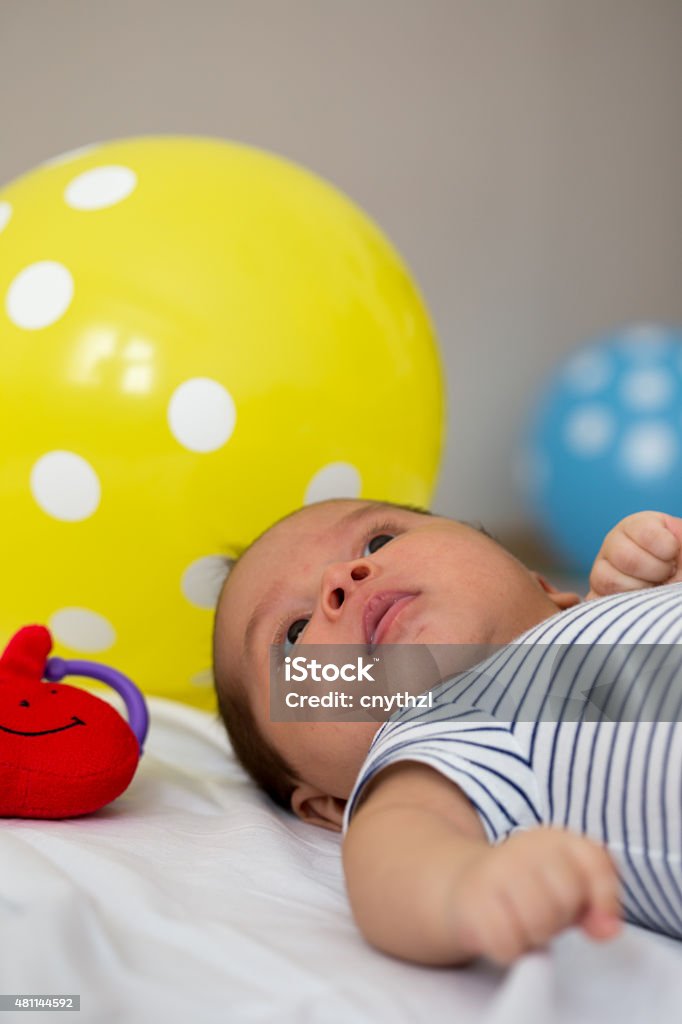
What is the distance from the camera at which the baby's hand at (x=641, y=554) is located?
0.86 meters

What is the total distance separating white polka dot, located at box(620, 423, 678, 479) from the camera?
6.79 feet

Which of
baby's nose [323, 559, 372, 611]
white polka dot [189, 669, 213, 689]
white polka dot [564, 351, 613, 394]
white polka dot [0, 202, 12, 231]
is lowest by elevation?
white polka dot [189, 669, 213, 689]

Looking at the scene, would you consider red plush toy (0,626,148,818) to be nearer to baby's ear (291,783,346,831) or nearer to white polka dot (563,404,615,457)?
baby's ear (291,783,346,831)

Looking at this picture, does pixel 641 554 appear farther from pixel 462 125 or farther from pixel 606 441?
pixel 462 125

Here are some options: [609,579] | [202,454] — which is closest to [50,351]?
[202,454]

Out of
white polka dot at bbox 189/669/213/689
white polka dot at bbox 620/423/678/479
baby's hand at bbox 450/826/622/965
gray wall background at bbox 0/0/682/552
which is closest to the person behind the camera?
baby's hand at bbox 450/826/622/965

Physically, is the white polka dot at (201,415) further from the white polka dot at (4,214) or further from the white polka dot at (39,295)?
the white polka dot at (4,214)

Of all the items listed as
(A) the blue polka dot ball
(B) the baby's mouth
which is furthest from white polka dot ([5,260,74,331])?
(A) the blue polka dot ball

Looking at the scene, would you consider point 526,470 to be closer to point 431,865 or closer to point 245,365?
point 245,365

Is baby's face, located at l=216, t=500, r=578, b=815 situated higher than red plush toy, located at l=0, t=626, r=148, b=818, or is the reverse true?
baby's face, located at l=216, t=500, r=578, b=815

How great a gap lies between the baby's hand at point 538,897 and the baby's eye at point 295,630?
0.41 m

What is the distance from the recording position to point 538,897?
1.46 ft

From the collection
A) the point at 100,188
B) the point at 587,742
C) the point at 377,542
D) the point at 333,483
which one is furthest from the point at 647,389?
the point at 587,742

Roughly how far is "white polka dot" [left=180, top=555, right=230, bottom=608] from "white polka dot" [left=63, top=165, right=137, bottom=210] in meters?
0.41
